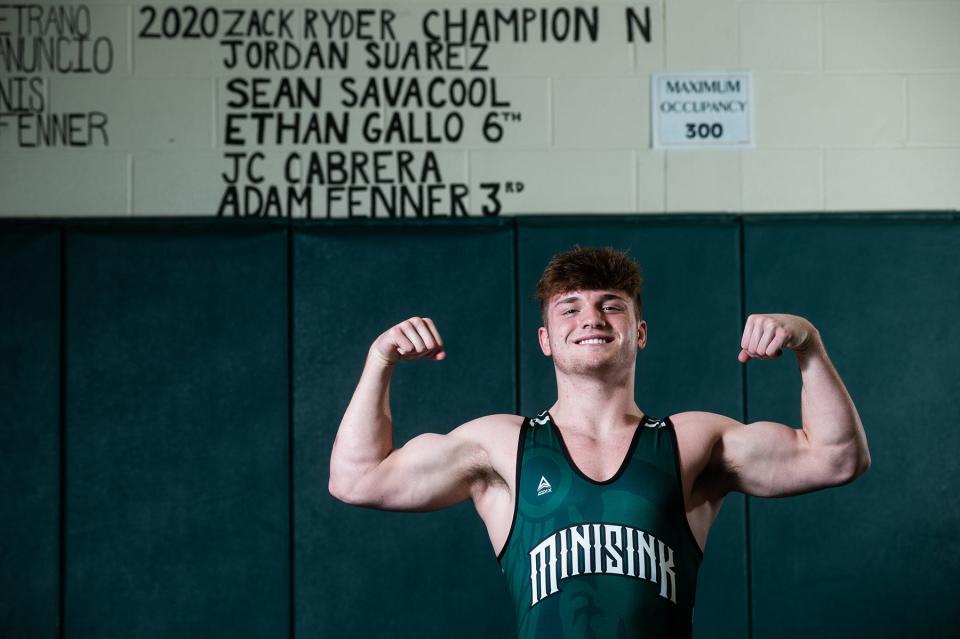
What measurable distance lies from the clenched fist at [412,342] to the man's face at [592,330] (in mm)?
311

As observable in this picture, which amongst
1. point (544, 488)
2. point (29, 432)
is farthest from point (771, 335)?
point (29, 432)

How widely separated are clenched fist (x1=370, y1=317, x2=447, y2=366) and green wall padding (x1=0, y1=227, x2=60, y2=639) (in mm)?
1904

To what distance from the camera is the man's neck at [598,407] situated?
229 cm

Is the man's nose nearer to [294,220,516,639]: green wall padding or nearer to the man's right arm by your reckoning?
the man's right arm

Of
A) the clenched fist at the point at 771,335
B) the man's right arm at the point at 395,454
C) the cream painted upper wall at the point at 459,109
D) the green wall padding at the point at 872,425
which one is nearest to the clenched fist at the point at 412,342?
the man's right arm at the point at 395,454

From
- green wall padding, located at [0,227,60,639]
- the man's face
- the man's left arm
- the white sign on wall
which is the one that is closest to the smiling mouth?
the man's face

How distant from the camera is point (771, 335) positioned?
2.01 metres

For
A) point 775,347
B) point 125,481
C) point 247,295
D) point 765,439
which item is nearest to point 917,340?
point 765,439

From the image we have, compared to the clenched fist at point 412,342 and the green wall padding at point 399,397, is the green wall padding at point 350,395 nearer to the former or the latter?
the green wall padding at point 399,397

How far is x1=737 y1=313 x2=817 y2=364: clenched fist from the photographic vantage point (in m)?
2.00

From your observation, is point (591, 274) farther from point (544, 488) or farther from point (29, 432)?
point (29, 432)

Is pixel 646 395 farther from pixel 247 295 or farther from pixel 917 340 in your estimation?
pixel 247 295

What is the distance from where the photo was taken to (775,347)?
200 centimetres

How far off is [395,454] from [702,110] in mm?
2124
